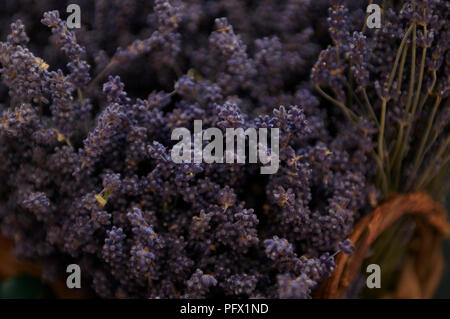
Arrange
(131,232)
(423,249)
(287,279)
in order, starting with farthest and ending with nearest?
1. (423,249)
2. (131,232)
3. (287,279)

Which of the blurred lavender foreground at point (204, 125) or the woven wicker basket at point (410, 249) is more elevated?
the blurred lavender foreground at point (204, 125)

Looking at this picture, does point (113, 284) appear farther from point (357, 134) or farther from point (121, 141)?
point (357, 134)

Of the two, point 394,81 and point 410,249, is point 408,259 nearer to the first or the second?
point 410,249

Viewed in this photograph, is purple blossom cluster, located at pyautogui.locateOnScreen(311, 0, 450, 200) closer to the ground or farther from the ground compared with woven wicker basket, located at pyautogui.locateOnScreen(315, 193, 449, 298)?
farther from the ground

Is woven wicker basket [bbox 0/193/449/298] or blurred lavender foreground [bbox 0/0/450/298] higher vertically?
blurred lavender foreground [bbox 0/0/450/298]

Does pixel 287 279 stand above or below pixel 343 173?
below

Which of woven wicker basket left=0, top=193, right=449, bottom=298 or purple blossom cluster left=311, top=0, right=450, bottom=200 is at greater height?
purple blossom cluster left=311, top=0, right=450, bottom=200

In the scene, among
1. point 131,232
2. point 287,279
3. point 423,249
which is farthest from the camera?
point 423,249
